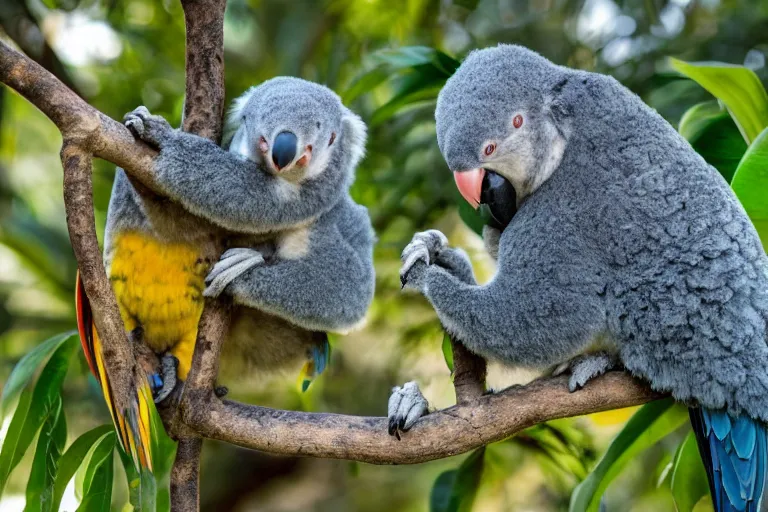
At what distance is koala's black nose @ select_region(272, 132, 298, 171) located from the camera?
1.79m

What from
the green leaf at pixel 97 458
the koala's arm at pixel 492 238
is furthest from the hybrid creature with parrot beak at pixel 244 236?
the koala's arm at pixel 492 238

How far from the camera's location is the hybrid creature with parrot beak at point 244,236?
1787mm

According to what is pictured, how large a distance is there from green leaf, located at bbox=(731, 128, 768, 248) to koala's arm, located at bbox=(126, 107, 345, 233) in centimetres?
103

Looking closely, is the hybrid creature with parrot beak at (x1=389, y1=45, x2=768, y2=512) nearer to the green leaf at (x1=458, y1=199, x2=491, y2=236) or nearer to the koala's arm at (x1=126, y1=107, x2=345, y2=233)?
the koala's arm at (x1=126, y1=107, x2=345, y2=233)

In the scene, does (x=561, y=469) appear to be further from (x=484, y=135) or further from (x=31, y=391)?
(x=31, y=391)

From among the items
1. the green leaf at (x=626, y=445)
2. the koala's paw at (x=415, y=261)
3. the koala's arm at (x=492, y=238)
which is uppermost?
the koala's arm at (x=492, y=238)

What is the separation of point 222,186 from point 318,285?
363mm

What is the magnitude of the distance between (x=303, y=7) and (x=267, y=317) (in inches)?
91.6

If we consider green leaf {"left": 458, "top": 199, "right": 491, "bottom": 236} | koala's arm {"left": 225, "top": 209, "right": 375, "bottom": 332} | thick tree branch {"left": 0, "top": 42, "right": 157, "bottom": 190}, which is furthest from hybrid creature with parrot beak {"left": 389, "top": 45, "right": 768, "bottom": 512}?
thick tree branch {"left": 0, "top": 42, "right": 157, "bottom": 190}

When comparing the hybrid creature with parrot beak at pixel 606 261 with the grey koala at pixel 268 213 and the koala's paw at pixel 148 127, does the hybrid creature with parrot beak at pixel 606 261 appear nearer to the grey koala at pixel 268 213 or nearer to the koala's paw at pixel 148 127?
the grey koala at pixel 268 213

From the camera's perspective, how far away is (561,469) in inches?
102

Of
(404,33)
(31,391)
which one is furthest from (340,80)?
(31,391)

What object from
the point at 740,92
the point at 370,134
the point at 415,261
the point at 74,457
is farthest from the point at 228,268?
the point at 370,134

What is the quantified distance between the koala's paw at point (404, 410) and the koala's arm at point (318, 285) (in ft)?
1.27
